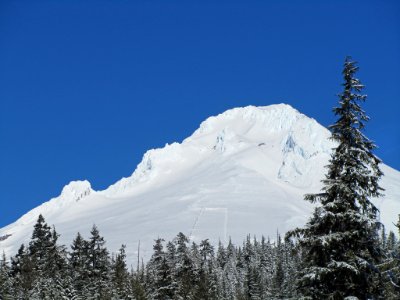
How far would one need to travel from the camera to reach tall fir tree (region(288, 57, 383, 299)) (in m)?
17.8

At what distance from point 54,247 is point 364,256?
42008 millimetres

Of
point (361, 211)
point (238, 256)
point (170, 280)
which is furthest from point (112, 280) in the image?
point (238, 256)

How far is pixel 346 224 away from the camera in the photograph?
18266 millimetres

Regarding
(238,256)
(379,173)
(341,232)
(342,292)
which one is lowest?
(342,292)

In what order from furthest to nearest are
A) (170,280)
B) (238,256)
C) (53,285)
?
(238,256), (170,280), (53,285)

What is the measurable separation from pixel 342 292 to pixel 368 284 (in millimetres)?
893

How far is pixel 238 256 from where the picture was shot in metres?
161

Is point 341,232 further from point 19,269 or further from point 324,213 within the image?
point 19,269

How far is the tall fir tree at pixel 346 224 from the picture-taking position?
17.8 meters

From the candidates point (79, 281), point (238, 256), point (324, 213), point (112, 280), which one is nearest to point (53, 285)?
point (79, 281)

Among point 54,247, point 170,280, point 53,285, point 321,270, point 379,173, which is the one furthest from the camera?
point 54,247

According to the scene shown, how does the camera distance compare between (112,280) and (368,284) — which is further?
(112,280)

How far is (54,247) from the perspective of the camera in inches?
2168

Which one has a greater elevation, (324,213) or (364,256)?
(324,213)
